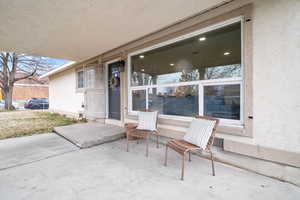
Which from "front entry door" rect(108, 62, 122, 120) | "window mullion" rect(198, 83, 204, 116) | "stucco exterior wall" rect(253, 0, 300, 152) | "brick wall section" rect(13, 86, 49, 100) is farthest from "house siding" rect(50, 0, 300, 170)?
"brick wall section" rect(13, 86, 49, 100)

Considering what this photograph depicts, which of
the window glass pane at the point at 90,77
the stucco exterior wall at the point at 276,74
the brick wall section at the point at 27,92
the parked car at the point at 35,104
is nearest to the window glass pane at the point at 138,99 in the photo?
the window glass pane at the point at 90,77

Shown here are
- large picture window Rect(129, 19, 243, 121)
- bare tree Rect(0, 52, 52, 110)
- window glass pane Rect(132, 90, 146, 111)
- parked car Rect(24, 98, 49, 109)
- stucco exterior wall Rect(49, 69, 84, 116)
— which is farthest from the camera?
parked car Rect(24, 98, 49, 109)

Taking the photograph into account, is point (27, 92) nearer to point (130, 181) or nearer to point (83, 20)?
point (83, 20)

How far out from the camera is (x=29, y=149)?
324 cm

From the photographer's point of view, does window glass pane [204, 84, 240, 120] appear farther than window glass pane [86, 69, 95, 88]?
No

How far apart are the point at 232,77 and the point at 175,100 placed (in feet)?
4.19

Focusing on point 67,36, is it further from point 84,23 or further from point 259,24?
point 259,24

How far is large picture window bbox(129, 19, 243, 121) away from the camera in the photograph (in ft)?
8.35

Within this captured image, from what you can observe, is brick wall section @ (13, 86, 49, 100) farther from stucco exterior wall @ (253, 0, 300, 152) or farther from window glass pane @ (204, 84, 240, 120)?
stucco exterior wall @ (253, 0, 300, 152)

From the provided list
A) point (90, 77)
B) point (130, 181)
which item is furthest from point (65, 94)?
point (130, 181)

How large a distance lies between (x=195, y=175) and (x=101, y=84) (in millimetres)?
4240

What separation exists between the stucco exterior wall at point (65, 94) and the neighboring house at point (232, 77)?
150 inches

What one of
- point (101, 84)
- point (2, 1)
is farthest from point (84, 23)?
point (101, 84)

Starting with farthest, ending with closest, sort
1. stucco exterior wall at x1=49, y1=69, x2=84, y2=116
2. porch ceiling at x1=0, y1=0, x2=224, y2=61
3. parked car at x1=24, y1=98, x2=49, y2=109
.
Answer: parked car at x1=24, y1=98, x2=49, y2=109 < stucco exterior wall at x1=49, y1=69, x2=84, y2=116 < porch ceiling at x1=0, y1=0, x2=224, y2=61
